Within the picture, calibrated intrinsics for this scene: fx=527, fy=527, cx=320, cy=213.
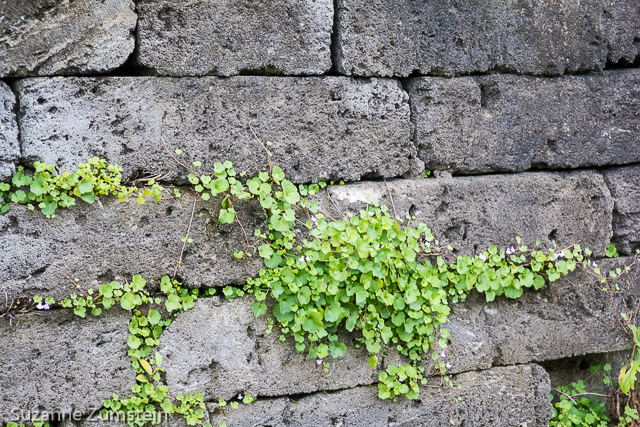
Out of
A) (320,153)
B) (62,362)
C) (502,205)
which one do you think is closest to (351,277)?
(320,153)

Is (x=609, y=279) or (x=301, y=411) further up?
(x=609, y=279)

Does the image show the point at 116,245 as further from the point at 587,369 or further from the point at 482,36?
the point at 587,369

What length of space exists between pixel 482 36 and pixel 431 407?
1.96 meters

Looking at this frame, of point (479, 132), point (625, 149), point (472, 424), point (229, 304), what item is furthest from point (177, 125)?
point (625, 149)

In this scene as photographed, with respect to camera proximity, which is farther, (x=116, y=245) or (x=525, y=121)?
(x=525, y=121)

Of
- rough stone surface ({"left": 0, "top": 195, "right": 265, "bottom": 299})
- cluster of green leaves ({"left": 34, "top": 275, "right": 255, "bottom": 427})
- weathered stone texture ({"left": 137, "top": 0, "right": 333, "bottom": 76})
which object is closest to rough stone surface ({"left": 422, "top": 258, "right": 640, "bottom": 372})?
rough stone surface ({"left": 0, "top": 195, "right": 265, "bottom": 299})

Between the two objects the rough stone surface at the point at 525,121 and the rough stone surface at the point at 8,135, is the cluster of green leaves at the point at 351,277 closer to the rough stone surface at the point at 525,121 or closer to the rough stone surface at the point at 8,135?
the rough stone surface at the point at 525,121

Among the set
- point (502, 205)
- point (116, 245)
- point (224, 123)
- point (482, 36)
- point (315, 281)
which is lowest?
point (315, 281)

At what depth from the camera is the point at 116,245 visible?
7.72 feet

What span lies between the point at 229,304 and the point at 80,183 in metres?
0.86

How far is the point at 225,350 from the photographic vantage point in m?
2.51

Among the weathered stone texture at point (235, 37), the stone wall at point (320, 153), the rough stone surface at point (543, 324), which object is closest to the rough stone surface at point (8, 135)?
the stone wall at point (320, 153)

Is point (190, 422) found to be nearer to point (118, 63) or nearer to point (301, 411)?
point (301, 411)

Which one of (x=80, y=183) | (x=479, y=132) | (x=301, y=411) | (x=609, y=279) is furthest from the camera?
(x=609, y=279)
